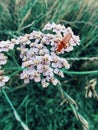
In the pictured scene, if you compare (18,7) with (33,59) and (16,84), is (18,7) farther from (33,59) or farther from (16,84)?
(33,59)

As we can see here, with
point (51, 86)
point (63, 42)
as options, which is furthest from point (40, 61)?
point (51, 86)

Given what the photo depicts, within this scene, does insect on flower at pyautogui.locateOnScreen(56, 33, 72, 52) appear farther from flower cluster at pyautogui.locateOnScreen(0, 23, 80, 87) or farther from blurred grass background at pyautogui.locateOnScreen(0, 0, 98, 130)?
blurred grass background at pyautogui.locateOnScreen(0, 0, 98, 130)

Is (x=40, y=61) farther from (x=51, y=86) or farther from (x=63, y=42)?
(x=51, y=86)

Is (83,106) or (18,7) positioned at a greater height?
(18,7)

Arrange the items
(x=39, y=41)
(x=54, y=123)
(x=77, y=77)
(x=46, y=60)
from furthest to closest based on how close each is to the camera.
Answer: (x=77, y=77) → (x=54, y=123) → (x=39, y=41) → (x=46, y=60)

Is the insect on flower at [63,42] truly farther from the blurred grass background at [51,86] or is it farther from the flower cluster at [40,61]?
the blurred grass background at [51,86]

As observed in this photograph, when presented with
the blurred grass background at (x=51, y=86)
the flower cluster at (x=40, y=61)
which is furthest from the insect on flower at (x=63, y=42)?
the blurred grass background at (x=51, y=86)

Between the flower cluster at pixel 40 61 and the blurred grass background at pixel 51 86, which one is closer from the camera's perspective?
the flower cluster at pixel 40 61

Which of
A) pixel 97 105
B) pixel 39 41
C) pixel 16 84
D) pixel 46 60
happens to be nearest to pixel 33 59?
pixel 46 60
